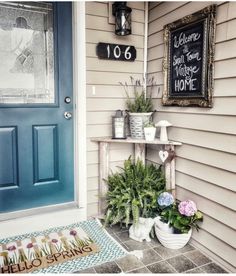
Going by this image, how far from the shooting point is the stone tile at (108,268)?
6.27ft

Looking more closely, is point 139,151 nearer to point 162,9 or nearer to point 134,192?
point 134,192

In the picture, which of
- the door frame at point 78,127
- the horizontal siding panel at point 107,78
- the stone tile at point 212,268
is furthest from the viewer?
the horizontal siding panel at point 107,78

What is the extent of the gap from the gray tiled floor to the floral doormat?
8 centimetres

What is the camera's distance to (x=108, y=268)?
1940 millimetres

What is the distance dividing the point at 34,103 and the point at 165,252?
1666mm

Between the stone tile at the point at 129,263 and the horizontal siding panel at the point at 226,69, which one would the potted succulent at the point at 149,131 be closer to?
the horizontal siding panel at the point at 226,69

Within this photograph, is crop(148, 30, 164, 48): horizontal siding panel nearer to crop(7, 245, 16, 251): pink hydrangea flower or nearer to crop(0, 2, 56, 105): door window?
crop(0, 2, 56, 105): door window

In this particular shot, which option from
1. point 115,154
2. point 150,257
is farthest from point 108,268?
point 115,154

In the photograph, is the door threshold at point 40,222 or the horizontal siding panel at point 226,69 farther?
the door threshold at point 40,222

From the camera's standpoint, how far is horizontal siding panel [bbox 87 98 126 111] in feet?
8.57

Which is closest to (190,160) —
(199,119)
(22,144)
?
(199,119)

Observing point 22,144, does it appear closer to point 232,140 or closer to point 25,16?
point 25,16

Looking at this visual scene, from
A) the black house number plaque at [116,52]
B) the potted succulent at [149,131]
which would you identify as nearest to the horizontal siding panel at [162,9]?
the black house number plaque at [116,52]

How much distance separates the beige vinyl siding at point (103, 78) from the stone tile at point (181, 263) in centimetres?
97
